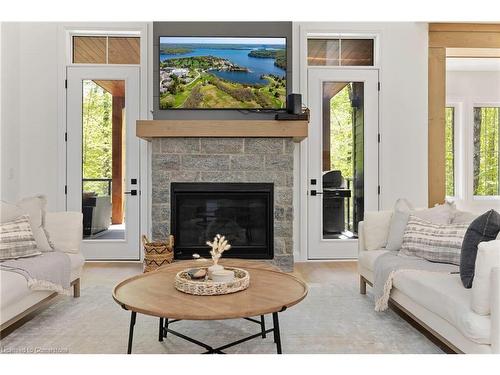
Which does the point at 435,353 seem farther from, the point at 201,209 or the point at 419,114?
the point at 419,114

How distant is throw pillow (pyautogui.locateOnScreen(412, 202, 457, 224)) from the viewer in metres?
2.99

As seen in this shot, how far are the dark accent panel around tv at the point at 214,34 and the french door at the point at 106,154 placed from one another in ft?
1.51

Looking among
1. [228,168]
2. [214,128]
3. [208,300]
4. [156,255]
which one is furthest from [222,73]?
[208,300]

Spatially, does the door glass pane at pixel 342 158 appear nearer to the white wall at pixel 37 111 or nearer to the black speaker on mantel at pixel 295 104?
the black speaker on mantel at pixel 295 104

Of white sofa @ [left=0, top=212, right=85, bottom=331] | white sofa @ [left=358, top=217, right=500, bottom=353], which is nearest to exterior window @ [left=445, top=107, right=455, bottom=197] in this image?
white sofa @ [left=358, top=217, right=500, bottom=353]

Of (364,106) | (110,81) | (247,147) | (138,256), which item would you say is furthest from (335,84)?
(138,256)

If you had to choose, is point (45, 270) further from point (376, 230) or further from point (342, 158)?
point (342, 158)

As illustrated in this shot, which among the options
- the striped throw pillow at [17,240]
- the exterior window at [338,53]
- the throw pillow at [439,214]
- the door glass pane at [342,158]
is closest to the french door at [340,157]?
the door glass pane at [342,158]

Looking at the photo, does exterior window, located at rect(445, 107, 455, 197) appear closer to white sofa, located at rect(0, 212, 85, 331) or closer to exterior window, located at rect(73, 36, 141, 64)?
exterior window, located at rect(73, 36, 141, 64)

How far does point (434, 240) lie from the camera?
2797mm

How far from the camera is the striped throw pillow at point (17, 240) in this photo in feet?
8.94

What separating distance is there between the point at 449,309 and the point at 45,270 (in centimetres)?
244

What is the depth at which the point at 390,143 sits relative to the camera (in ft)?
16.1

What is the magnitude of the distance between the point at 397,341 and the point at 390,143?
9.92 ft
